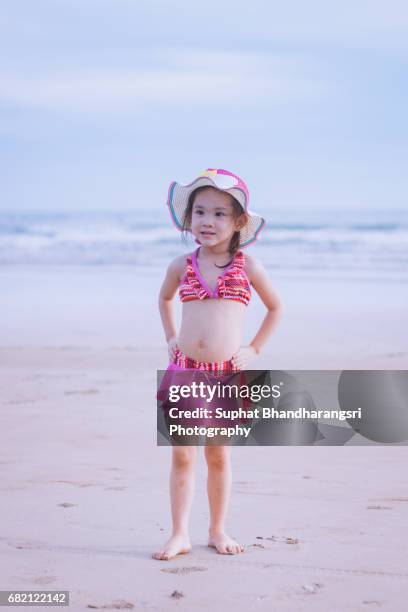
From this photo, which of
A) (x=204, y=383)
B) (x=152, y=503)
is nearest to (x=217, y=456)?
(x=204, y=383)

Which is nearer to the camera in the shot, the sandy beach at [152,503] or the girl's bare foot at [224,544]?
the sandy beach at [152,503]

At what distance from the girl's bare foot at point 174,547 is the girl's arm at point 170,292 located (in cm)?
87

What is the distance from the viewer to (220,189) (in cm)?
379

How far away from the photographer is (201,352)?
3.85 m

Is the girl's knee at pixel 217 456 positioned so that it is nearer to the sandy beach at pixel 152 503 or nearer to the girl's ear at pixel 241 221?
the sandy beach at pixel 152 503

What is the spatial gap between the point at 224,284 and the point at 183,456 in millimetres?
775

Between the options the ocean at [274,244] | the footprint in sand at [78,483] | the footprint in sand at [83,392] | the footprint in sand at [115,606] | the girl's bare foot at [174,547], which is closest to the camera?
the footprint in sand at [115,606]

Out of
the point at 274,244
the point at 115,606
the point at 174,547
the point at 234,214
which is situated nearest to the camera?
the point at 115,606

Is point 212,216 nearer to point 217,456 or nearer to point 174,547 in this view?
point 217,456

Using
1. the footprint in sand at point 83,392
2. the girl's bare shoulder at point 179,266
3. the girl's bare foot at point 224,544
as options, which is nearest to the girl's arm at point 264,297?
the girl's bare shoulder at point 179,266

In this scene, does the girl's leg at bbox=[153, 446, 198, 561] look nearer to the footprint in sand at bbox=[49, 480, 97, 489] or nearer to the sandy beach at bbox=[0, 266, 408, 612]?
→ the sandy beach at bbox=[0, 266, 408, 612]

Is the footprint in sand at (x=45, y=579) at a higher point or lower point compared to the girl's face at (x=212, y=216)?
lower

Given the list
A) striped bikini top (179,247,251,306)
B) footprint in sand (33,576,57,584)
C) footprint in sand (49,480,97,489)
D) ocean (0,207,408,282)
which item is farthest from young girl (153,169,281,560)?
ocean (0,207,408,282)

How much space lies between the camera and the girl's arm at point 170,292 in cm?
398
